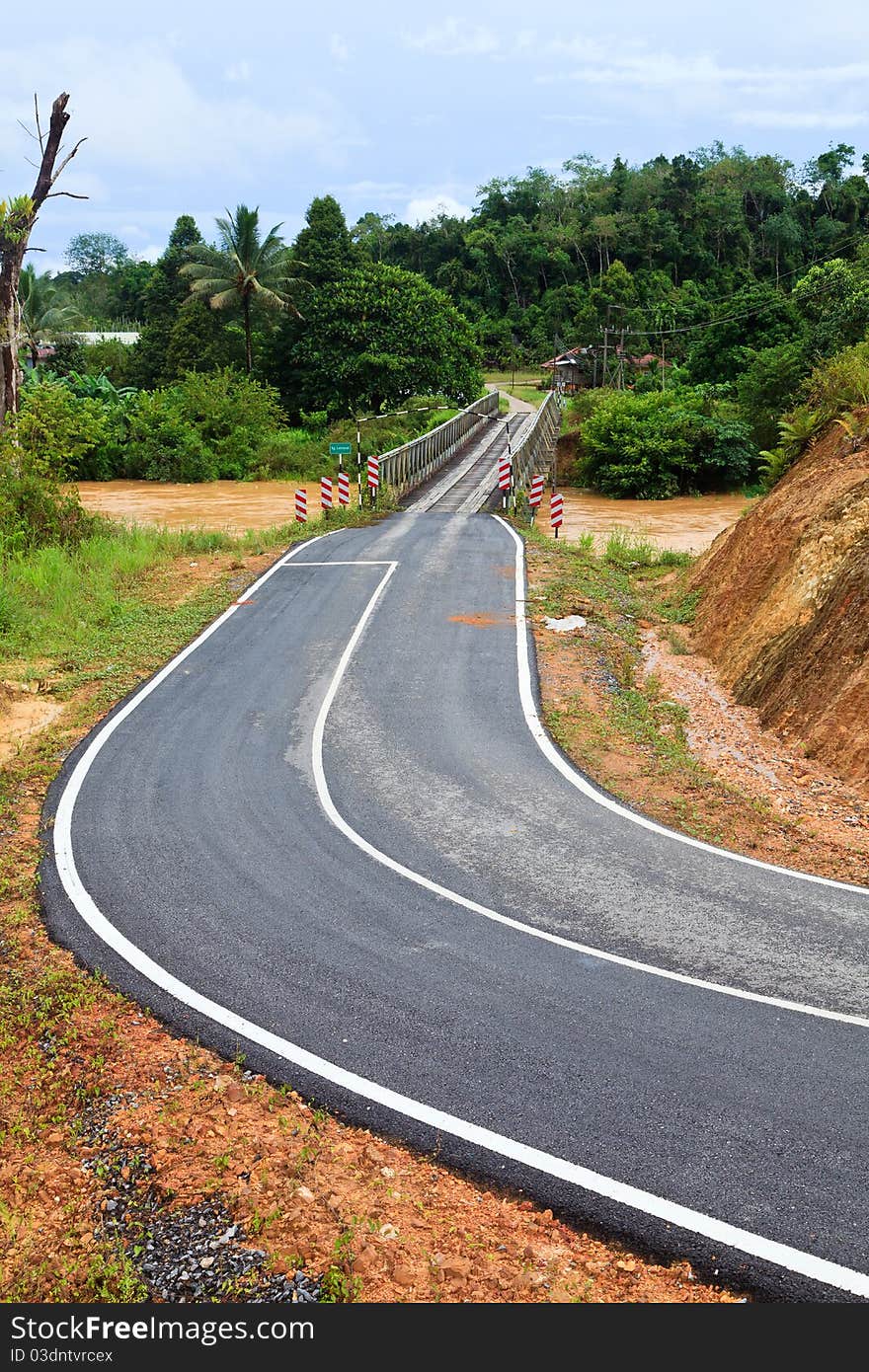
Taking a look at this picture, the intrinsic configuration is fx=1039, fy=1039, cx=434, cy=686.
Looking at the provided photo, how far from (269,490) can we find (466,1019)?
118 feet

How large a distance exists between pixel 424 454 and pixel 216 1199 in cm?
3275

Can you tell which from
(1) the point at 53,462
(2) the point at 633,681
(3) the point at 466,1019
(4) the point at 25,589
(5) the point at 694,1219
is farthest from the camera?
(1) the point at 53,462

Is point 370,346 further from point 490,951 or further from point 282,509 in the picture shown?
point 490,951

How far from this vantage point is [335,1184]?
5.59 meters

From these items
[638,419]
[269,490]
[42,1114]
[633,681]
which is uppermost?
[638,419]

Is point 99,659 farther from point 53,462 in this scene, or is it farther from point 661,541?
point 661,541

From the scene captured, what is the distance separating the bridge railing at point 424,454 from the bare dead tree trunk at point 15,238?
11193 millimetres

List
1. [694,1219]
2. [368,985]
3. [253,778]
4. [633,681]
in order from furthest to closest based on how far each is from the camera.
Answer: [633,681]
[253,778]
[368,985]
[694,1219]

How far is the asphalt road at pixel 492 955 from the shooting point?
559 centimetres

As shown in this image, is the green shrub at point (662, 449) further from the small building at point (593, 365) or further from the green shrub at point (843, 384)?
the green shrub at point (843, 384)

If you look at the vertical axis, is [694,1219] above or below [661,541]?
below

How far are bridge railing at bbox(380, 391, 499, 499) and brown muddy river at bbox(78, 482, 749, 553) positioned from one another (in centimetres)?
272

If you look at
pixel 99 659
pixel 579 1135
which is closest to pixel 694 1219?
pixel 579 1135

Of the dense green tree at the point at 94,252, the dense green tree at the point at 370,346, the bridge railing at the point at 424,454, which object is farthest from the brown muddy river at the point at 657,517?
the dense green tree at the point at 94,252
